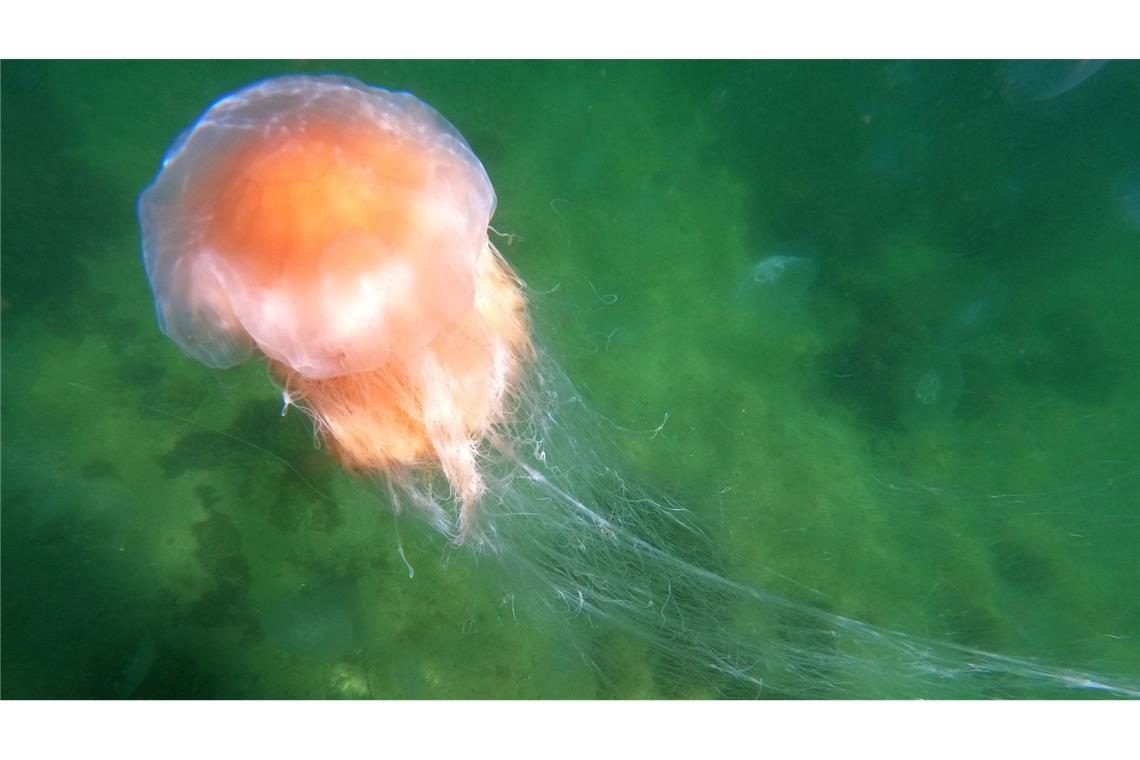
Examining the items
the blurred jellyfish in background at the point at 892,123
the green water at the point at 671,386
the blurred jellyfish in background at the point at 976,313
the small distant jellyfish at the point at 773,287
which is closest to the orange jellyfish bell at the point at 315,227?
the green water at the point at 671,386

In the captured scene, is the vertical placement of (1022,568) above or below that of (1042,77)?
below

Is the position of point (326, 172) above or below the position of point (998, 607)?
below

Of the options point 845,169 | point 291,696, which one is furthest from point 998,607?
point 291,696

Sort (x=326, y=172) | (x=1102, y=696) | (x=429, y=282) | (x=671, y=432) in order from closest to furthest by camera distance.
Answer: (x=326, y=172)
(x=429, y=282)
(x=1102, y=696)
(x=671, y=432)

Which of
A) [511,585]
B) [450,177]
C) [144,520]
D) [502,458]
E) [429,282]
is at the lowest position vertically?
[144,520]

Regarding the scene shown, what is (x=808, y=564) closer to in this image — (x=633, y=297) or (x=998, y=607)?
(x=998, y=607)

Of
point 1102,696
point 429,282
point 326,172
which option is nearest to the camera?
point 326,172

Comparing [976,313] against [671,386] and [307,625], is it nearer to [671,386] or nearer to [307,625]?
[671,386]

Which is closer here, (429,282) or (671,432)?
(429,282)

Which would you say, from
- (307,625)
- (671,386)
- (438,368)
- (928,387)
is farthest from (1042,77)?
(307,625)
